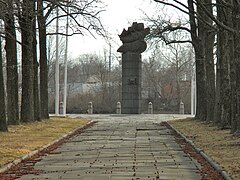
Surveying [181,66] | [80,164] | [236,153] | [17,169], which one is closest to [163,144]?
[236,153]

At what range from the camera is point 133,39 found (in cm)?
5319

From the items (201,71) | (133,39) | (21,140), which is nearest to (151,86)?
(133,39)

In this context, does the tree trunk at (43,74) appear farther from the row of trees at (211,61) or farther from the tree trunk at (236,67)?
the tree trunk at (236,67)

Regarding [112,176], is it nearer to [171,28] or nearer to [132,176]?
[132,176]

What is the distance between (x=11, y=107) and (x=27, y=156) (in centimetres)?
1219

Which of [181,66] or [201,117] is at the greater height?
[181,66]

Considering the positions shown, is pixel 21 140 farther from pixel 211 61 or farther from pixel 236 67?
pixel 211 61

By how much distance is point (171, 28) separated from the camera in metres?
34.9

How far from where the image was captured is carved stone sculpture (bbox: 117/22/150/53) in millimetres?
52500

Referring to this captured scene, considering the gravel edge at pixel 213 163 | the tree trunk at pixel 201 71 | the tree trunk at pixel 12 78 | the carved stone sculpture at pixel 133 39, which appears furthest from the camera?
the carved stone sculpture at pixel 133 39

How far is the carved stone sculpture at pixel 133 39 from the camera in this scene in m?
52.5

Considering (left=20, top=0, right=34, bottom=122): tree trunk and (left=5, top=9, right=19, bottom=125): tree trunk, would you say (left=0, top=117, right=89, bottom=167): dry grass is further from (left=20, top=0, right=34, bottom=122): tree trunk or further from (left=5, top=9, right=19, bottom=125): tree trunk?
(left=20, top=0, right=34, bottom=122): tree trunk

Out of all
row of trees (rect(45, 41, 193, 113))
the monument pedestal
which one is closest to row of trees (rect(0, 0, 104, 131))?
the monument pedestal

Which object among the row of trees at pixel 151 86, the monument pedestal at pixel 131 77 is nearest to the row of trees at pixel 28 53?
the monument pedestal at pixel 131 77
